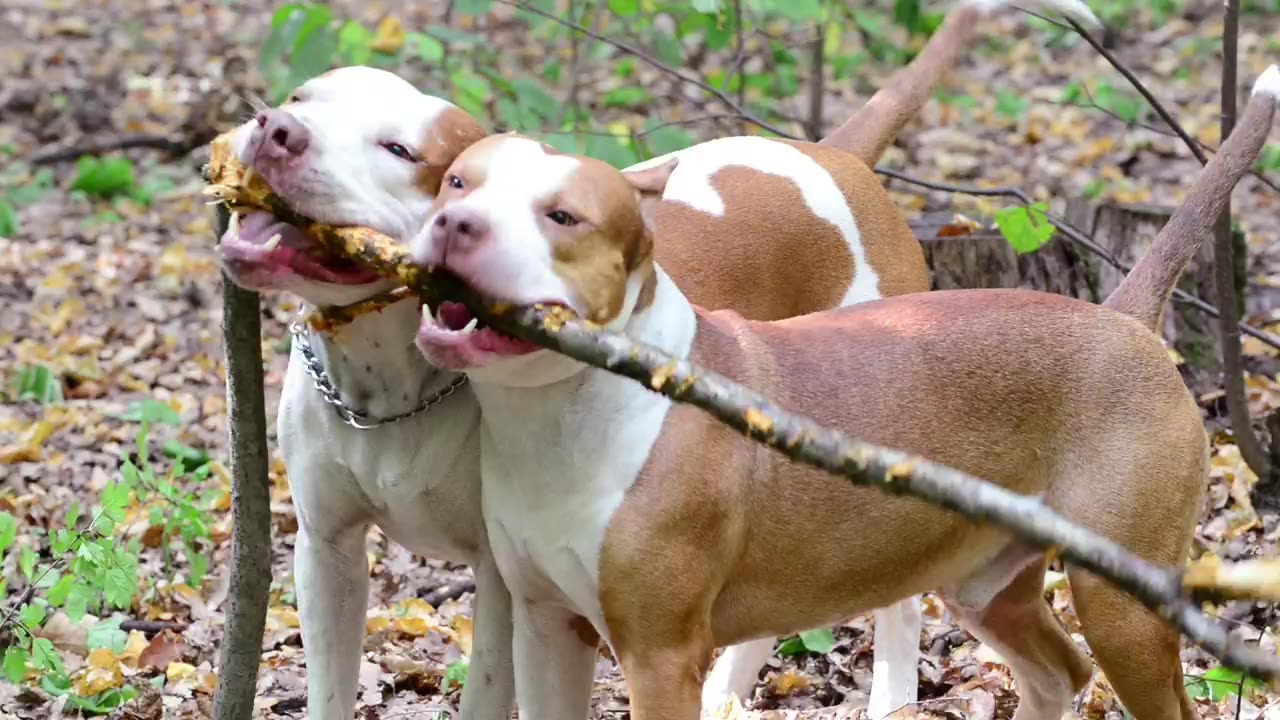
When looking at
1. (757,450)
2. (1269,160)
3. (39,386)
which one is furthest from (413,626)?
(1269,160)

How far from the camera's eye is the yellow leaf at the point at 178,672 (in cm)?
463

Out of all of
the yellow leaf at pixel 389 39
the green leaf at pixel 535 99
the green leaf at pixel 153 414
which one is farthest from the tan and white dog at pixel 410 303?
the yellow leaf at pixel 389 39

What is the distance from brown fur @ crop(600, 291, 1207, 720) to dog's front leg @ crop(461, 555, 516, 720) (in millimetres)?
544

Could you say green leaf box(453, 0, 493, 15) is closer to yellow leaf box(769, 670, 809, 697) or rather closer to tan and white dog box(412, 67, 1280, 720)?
yellow leaf box(769, 670, 809, 697)

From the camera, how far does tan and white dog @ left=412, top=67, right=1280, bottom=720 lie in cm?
313

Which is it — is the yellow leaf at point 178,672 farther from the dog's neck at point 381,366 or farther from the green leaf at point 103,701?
the dog's neck at point 381,366

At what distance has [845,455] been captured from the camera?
Answer: 226cm

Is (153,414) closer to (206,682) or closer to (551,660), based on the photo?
(206,682)

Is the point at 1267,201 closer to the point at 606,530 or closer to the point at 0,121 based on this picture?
the point at 606,530

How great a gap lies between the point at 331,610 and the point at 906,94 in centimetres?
245

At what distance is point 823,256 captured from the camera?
4.53 meters

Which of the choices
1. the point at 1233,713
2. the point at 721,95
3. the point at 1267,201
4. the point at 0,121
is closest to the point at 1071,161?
the point at 1267,201

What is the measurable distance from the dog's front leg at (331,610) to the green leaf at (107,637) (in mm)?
1058

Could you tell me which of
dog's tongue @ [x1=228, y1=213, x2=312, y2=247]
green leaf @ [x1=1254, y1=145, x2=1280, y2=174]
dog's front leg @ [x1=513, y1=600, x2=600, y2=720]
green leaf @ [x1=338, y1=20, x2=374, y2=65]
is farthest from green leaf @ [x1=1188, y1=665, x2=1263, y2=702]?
green leaf @ [x1=1254, y1=145, x2=1280, y2=174]
